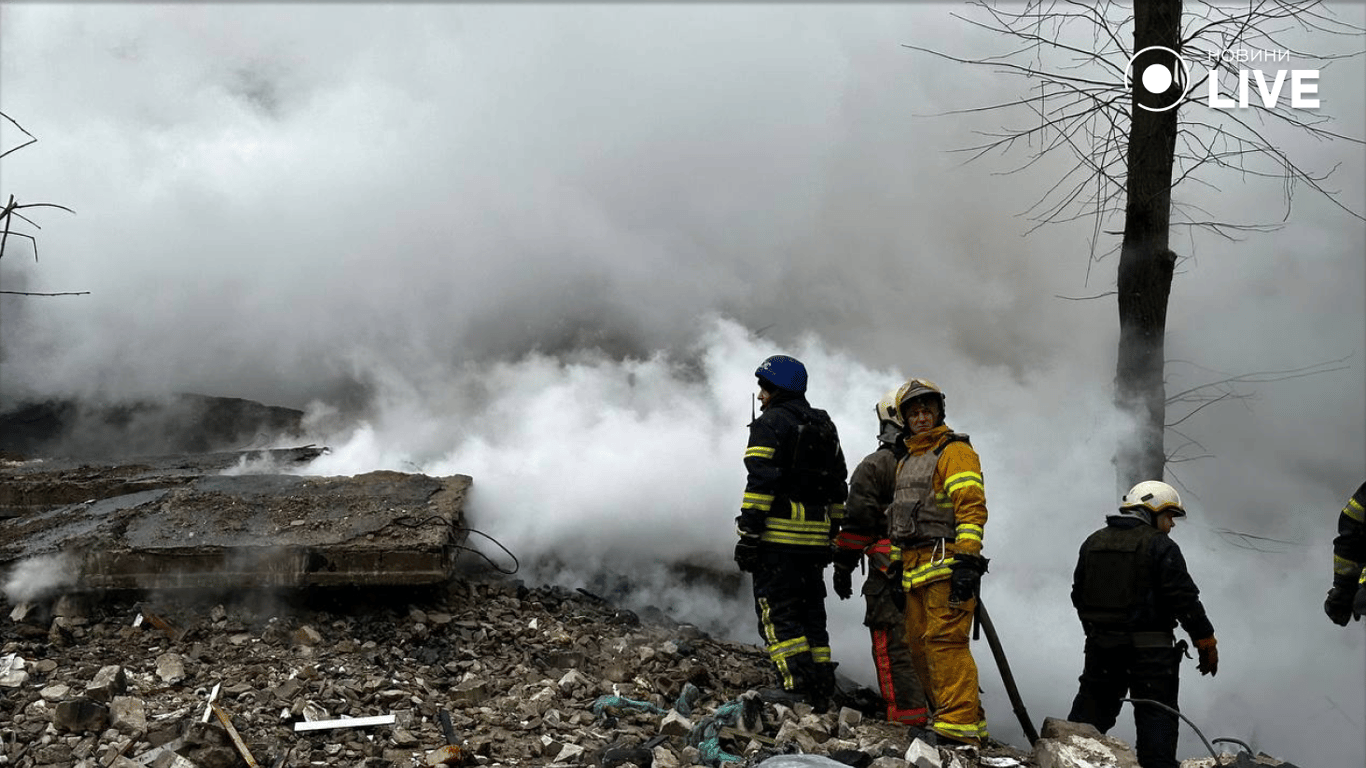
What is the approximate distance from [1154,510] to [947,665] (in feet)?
4.37

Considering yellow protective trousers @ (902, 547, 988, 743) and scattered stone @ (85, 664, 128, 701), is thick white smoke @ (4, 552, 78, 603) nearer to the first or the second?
scattered stone @ (85, 664, 128, 701)

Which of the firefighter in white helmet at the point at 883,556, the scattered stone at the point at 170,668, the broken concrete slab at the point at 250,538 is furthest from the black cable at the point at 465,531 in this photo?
the firefighter in white helmet at the point at 883,556

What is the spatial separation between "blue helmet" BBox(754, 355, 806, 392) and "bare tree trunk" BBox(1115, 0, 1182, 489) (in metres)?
2.04

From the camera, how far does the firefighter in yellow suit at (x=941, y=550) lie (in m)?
4.60

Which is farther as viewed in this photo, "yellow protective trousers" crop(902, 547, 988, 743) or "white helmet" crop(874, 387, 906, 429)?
"white helmet" crop(874, 387, 906, 429)

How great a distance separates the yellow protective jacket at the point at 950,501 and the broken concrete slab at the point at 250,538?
107 inches

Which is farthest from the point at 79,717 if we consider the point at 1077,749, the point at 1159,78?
the point at 1159,78

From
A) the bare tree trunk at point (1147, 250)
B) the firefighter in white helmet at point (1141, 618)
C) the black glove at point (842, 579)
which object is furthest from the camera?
the bare tree trunk at point (1147, 250)

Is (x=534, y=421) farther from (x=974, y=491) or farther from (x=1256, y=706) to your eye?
(x=1256, y=706)

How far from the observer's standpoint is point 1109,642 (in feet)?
16.3

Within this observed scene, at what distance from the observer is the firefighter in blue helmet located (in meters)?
5.08

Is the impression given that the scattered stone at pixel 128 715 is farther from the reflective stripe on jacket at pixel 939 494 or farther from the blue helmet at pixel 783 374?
the reflective stripe on jacket at pixel 939 494

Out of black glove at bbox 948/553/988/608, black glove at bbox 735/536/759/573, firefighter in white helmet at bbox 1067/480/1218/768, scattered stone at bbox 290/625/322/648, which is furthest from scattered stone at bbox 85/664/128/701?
firefighter in white helmet at bbox 1067/480/1218/768

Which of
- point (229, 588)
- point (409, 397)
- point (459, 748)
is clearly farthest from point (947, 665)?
point (409, 397)
